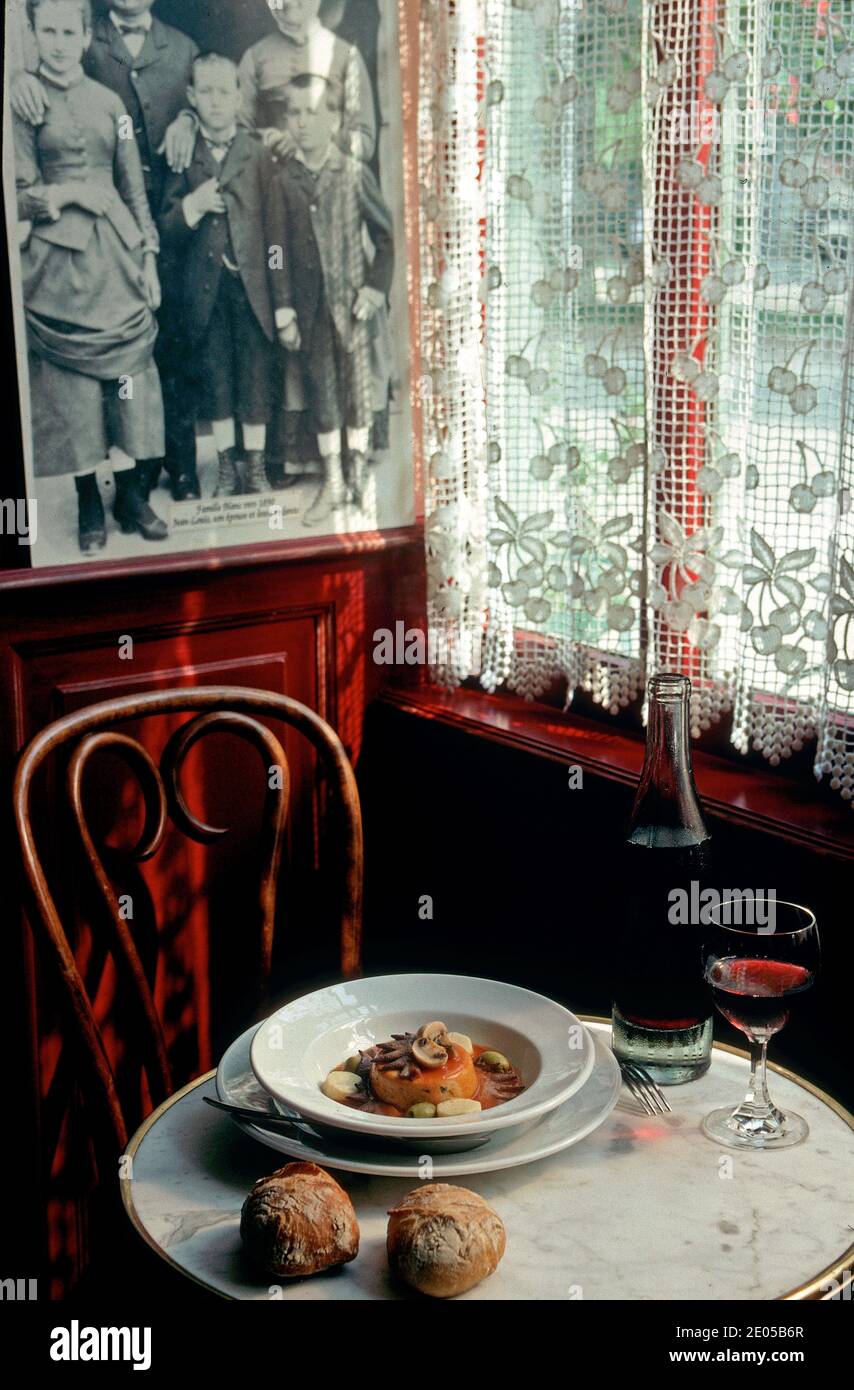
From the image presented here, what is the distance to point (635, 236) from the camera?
1665mm

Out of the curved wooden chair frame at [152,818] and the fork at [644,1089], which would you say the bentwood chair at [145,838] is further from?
the fork at [644,1089]

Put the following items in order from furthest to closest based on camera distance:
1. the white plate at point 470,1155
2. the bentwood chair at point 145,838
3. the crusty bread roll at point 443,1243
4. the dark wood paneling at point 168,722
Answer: the dark wood paneling at point 168,722
the bentwood chair at point 145,838
the white plate at point 470,1155
the crusty bread roll at point 443,1243

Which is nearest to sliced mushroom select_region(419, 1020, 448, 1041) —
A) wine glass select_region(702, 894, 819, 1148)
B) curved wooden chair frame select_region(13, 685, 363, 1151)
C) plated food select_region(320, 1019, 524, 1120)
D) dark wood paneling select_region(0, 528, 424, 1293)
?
plated food select_region(320, 1019, 524, 1120)

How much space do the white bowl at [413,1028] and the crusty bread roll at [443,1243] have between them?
0.08m

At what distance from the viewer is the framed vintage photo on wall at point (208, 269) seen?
1.71 m

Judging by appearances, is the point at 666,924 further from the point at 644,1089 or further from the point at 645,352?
the point at 645,352

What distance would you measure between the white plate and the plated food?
0.11 ft

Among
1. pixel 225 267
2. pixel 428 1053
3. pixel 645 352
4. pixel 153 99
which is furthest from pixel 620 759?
pixel 153 99

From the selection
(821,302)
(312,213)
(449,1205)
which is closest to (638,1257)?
(449,1205)

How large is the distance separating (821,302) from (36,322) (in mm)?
946

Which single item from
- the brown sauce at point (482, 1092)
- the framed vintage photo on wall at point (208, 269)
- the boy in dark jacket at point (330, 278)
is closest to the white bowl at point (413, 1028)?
the brown sauce at point (482, 1092)

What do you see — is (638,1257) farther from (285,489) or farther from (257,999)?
(285,489)

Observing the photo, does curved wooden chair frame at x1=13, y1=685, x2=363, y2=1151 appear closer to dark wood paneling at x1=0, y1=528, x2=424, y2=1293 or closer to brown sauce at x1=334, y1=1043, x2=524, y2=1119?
dark wood paneling at x1=0, y1=528, x2=424, y2=1293

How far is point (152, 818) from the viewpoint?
152 centimetres
